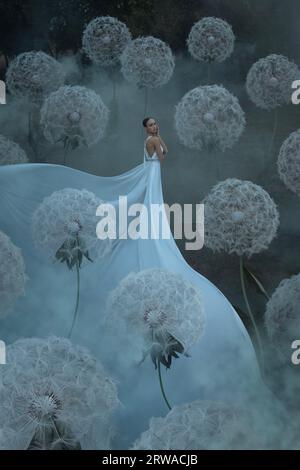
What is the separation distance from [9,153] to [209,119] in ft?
4.60

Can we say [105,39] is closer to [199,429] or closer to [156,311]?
[156,311]

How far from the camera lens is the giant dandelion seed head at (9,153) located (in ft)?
16.3

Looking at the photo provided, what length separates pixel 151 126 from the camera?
483 cm

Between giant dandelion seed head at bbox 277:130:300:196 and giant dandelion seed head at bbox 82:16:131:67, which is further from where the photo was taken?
giant dandelion seed head at bbox 82:16:131:67

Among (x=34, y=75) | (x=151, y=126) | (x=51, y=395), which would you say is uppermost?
(x=34, y=75)

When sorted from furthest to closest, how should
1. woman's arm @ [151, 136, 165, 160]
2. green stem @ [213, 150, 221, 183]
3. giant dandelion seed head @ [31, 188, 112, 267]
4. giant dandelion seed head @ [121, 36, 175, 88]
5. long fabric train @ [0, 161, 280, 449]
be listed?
giant dandelion seed head @ [121, 36, 175, 88] < green stem @ [213, 150, 221, 183] < woman's arm @ [151, 136, 165, 160] < giant dandelion seed head @ [31, 188, 112, 267] < long fabric train @ [0, 161, 280, 449]

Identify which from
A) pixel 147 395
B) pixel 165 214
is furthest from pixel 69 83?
pixel 147 395

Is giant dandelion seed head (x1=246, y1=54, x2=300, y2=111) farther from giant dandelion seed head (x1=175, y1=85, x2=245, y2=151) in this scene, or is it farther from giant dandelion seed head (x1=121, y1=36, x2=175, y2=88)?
giant dandelion seed head (x1=121, y1=36, x2=175, y2=88)

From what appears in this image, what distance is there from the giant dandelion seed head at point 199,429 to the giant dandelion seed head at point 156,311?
64 centimetres

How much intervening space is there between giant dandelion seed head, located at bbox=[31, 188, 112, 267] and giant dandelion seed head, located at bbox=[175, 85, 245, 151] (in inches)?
33.6

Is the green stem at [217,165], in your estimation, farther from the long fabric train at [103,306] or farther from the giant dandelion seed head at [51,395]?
the giant dandelion seed head at [51,395]

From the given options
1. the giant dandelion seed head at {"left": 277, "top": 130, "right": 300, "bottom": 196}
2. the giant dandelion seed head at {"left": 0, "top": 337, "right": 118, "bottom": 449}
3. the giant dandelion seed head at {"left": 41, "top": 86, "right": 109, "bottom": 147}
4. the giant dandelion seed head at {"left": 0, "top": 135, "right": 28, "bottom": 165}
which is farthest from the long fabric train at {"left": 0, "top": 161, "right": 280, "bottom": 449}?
the giant dandelion seed head at {"left": 277, "top": 130, "right": 300, "bottom": 196}

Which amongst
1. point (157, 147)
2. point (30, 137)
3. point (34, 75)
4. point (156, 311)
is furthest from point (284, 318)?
point (34, 75)

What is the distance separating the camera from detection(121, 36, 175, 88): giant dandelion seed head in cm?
503
